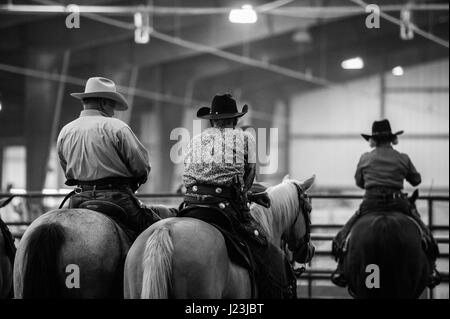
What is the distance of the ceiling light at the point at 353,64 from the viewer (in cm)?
2069

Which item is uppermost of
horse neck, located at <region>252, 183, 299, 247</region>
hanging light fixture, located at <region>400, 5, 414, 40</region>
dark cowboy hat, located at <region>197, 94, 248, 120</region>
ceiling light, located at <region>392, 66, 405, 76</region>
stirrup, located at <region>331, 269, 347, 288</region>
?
hanging light fixture, located at <region>400, 5, 414, 40</region>

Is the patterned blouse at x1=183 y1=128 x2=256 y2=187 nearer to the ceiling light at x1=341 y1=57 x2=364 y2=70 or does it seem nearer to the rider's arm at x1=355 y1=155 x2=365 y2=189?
the rider's arm at x1=355 y1=155 x2=365 y2=189

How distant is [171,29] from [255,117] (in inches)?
169

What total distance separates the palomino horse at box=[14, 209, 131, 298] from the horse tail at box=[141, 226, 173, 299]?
0.79 meters

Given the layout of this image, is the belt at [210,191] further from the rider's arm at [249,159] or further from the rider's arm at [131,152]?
the rider's arm at [131,152]

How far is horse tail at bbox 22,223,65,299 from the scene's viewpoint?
16.3 feet

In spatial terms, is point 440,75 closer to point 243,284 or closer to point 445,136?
point 445,136

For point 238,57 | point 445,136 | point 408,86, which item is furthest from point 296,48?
point 445,136

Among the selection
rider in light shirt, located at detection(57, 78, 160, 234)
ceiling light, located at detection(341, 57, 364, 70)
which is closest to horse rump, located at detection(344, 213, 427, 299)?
rider in light shirt, located at detection(57, 78, 160, 234)

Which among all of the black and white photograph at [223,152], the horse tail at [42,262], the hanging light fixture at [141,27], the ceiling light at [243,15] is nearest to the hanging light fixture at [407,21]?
the black and white photograph at [223,152]

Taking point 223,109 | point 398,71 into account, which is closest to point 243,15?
point 398,71

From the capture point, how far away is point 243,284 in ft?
15.9

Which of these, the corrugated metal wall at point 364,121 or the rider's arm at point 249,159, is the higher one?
the corrugated metal wall at point 364,121

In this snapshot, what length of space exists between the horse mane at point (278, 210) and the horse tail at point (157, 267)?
4.50ft
